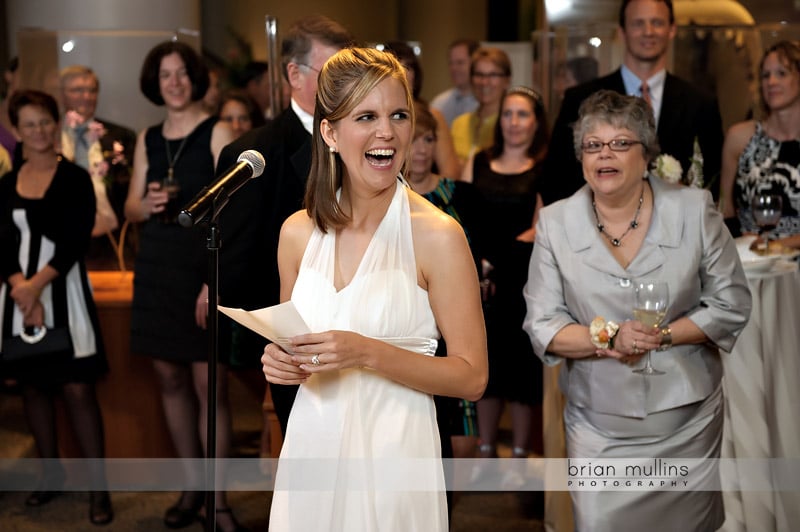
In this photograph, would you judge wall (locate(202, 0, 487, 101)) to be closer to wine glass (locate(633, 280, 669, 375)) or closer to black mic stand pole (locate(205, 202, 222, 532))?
wine glass (locate(633, 280, 669, 375))

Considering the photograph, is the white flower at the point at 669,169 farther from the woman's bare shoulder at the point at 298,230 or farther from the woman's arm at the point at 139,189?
the woman's arm at the point at 139,189

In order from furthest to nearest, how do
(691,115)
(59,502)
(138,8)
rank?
(138,8) → (59,502) → (691,115)

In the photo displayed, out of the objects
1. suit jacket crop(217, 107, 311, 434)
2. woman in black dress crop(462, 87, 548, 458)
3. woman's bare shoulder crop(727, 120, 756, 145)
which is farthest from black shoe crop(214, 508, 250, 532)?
woman's bare shoulder crop(727, 120, 756, 145)

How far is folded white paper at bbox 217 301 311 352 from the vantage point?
2139 mm

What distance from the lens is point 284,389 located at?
123 inches

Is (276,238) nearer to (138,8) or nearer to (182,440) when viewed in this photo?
(182,440)

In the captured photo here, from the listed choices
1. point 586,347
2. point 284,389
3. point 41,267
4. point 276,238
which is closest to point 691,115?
point 586,347

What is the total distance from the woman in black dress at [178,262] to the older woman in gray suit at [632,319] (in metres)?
Answer: 1.95

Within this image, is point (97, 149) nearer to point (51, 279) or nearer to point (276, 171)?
point (51, 279)

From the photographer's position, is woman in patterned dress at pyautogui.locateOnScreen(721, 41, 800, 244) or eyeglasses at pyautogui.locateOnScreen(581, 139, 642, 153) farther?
woman in patterned dress at pyautogui.locateOnScreen(721, 41, 800, 244)

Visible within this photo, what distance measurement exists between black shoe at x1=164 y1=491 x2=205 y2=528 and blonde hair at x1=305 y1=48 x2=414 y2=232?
2.61 meters

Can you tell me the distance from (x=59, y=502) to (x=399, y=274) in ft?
10.9

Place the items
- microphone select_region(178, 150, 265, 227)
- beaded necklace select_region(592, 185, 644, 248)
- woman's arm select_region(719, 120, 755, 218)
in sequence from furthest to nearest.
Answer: woman's arm select_region(719, 120, 755, 218)
beaded necklace select_region(592, 185, 644, 248)
microphone select_region(178, 150, 265, 227)

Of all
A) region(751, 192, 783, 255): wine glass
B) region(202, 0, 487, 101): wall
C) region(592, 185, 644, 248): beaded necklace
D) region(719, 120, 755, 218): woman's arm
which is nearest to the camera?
region(592, 185, 644, 248): beaded necklace
